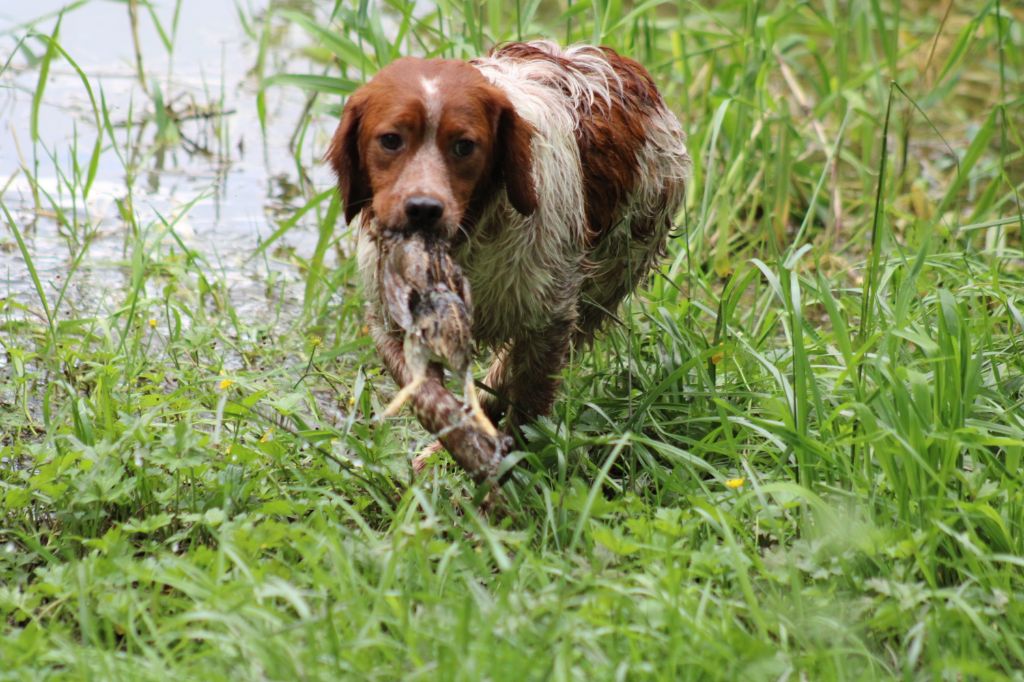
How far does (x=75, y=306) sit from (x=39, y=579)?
1.96 meters

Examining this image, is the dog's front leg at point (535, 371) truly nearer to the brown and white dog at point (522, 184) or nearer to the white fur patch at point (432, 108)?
the brown and white dog at point (522, 184)

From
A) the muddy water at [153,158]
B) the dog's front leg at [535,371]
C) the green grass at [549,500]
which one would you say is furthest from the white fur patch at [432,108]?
the muddy water at [153,158]

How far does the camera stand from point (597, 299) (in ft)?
14.0

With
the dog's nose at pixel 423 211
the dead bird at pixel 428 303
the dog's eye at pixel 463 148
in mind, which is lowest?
the dead bird at pixel 428 303

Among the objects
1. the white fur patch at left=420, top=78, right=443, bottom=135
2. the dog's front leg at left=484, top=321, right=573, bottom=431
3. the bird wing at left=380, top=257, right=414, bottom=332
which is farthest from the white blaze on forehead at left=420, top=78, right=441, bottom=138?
the dog's front leg at left=484, top=321, right=573, bottom=431

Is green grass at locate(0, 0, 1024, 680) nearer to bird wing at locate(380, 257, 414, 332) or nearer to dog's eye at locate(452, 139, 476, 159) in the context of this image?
bird wing at locate(380, 257, 414, 332)

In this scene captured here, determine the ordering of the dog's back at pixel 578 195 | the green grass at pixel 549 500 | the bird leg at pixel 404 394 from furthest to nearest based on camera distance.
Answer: the dog's back at pixel 578 195
the bird leg at pixel 404 394
the green grass at pixel 549 500

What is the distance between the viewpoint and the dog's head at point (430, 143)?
10.5 ft

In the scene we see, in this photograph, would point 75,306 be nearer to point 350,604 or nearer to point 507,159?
point 507,159

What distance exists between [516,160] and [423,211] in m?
0.41

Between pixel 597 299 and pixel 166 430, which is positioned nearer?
pixel 166 430

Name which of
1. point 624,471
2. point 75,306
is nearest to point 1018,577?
point 624,471

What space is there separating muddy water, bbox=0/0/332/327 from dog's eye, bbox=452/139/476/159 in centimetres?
157

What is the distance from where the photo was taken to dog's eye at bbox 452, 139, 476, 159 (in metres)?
3.31
